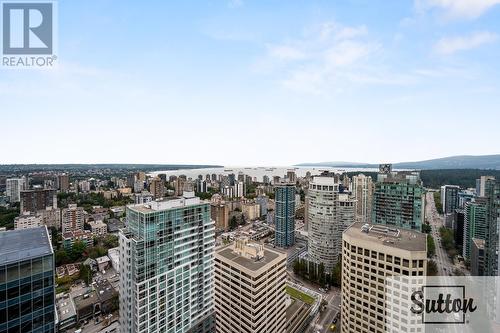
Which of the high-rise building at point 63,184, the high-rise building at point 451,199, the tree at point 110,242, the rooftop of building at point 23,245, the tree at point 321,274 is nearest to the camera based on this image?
the rooftop of building at point 23,245

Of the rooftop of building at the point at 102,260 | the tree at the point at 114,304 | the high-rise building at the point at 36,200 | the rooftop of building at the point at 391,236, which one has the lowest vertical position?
the tree at the point at 114,304

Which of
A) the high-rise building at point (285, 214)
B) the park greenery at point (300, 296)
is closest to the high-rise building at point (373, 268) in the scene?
the park greenery at point (300, 296)

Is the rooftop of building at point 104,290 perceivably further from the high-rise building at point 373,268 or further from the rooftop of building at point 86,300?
the high-rise building at point 373,268

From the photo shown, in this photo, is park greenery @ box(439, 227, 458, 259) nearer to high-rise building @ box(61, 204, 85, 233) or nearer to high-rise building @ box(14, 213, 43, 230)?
high-rise building @ box(61, 204, 85, 233)

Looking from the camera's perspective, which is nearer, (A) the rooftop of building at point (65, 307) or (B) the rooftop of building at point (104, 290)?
(A) the rooftop of building at point (65, 307)

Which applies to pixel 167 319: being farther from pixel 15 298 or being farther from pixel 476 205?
pixel 476 205

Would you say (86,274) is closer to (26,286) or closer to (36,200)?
(26,286)

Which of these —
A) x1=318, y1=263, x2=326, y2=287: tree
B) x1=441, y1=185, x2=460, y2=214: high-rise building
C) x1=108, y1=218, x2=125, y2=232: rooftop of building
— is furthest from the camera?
x1=441, y1=185, x2=460, y2=214: high-rise building

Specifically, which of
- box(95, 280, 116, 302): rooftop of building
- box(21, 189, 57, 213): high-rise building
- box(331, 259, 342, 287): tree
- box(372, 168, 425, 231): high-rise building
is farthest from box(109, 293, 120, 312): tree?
box(21, 189, 57, 213): high-rise building
